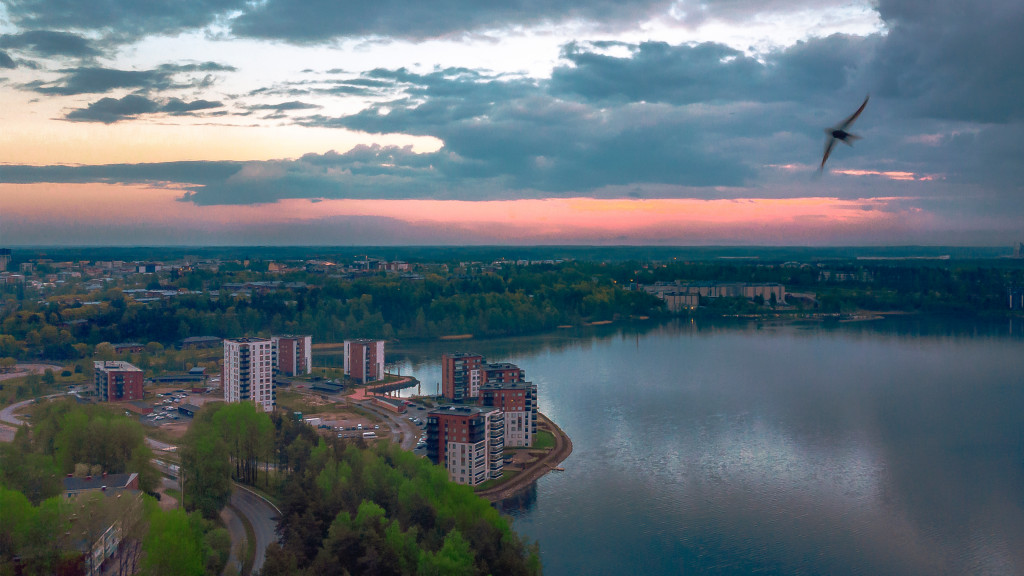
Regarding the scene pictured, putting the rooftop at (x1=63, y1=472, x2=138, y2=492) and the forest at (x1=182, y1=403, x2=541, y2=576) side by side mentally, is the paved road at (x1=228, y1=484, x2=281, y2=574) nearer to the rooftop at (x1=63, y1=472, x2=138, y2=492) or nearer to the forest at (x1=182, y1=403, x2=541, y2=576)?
the forest at (x1=182, y1=403, x2=541, y2=576)

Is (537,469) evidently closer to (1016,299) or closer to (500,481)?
(500,481)

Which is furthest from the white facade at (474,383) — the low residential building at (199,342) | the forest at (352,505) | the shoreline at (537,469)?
the low residential building at (199,342)

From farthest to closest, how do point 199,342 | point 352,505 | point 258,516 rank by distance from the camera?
1. point 199,342
2. point 258,516
3. point 352,505

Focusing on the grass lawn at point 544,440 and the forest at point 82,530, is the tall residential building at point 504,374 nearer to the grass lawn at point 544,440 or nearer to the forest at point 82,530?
the grass lawn at point 544,440

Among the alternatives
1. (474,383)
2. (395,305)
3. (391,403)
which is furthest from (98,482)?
(395,305)

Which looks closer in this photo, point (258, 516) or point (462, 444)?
point (258, 516)

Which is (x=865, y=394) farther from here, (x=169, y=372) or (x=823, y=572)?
(x=169, y=372)
